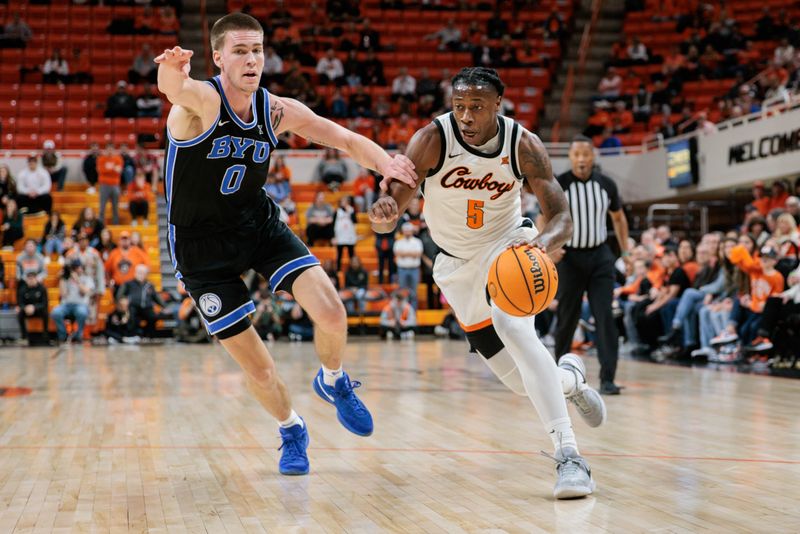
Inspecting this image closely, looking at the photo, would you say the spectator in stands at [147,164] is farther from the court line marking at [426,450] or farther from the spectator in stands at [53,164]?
the court line marking at [426,450]

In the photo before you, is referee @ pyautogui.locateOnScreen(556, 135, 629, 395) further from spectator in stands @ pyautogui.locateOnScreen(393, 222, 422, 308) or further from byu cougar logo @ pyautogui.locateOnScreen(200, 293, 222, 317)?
spectator in stands @ pyautogui.locateOnScreen(393, 222, 422, 308)

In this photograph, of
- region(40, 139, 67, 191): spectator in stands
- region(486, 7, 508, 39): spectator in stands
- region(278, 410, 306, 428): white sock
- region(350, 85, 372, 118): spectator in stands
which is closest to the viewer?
region(278, 410, 306, 428): white sock

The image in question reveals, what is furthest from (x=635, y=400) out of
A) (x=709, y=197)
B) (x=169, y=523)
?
(x=709, y=197)

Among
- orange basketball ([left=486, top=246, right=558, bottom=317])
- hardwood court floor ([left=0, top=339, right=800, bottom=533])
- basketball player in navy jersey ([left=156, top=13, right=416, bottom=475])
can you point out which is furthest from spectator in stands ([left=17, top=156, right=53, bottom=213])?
orange basketball ([left=486, top=246, right=558, bottom=317])

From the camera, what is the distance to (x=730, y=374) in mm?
9609

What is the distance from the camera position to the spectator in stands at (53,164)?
718 inches

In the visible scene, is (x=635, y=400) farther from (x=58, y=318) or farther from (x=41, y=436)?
(x=58, y=318)

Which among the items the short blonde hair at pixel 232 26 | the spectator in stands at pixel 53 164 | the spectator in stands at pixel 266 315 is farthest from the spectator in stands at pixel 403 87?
the short blonde hair at pixel 232 26

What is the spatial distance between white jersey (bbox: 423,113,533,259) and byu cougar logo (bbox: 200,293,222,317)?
1.08 m

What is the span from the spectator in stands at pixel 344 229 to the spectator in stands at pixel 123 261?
335 cm

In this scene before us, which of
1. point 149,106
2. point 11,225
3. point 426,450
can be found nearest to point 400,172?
point 426,450

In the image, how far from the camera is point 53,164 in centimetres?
1833

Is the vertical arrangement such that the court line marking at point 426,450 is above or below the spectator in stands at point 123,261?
below

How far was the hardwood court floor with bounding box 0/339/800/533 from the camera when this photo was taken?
374cm
